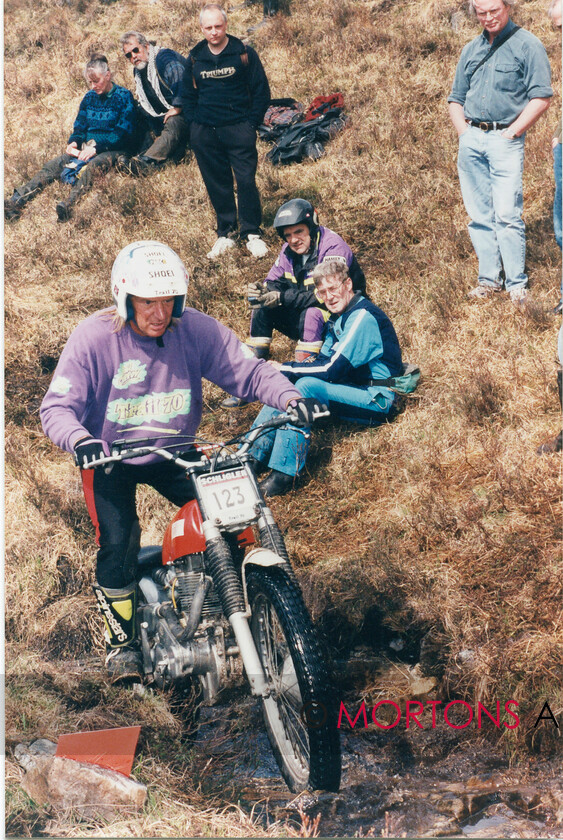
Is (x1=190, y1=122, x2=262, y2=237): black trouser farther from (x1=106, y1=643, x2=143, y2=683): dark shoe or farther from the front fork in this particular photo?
the front fork

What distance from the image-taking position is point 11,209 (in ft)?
23.7

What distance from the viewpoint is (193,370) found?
369 centimetres

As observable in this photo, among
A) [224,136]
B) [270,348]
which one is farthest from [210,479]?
[224,136]

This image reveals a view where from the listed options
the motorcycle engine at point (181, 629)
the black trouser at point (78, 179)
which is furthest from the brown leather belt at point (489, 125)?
the black trouser at point (78, 179)

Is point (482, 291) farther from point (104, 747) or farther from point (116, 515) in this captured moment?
point (104, 747)

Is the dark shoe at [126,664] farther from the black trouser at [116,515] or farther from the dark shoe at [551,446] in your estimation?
the dark shoe at [551,446]

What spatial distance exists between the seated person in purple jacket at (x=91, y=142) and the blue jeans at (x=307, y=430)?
11.1ft

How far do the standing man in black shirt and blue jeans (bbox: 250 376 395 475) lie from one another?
2.08m

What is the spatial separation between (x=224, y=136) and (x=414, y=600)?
4035 mm

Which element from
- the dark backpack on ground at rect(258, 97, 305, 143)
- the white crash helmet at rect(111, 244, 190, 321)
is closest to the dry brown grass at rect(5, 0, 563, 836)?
the dark backpack on ground at rect(258, 97, 305, 143)

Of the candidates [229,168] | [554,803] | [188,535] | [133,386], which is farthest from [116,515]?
[229,168]

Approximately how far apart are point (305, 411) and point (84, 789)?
1730 mm

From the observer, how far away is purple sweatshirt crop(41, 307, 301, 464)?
3465 mm

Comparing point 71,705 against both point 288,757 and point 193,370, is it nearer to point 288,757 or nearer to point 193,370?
point 288,757
